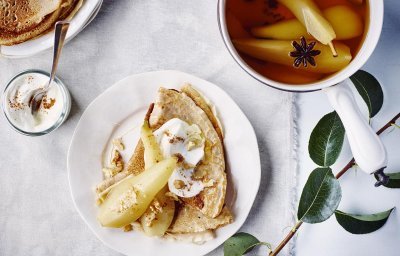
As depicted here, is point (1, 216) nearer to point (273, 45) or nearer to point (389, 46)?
point (273, 45)

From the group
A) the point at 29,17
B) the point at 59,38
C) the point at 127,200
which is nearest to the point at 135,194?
the point at 127,200

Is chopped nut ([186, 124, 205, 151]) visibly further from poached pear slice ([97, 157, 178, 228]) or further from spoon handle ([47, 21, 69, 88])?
spoon handle ([47, 21, 69, 88])

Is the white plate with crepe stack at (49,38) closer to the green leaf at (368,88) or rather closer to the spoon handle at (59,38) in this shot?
the spoon handle at (59,38)

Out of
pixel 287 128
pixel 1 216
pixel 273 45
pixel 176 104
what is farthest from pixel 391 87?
pixel 1 216

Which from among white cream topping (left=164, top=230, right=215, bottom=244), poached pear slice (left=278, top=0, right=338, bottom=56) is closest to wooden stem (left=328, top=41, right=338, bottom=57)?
poached pear slice (left=278, top=0, right=338, bottom=56)

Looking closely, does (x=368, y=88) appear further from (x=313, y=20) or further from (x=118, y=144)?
(x=118, y=144)

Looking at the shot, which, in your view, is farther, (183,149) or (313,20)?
(183,149)
